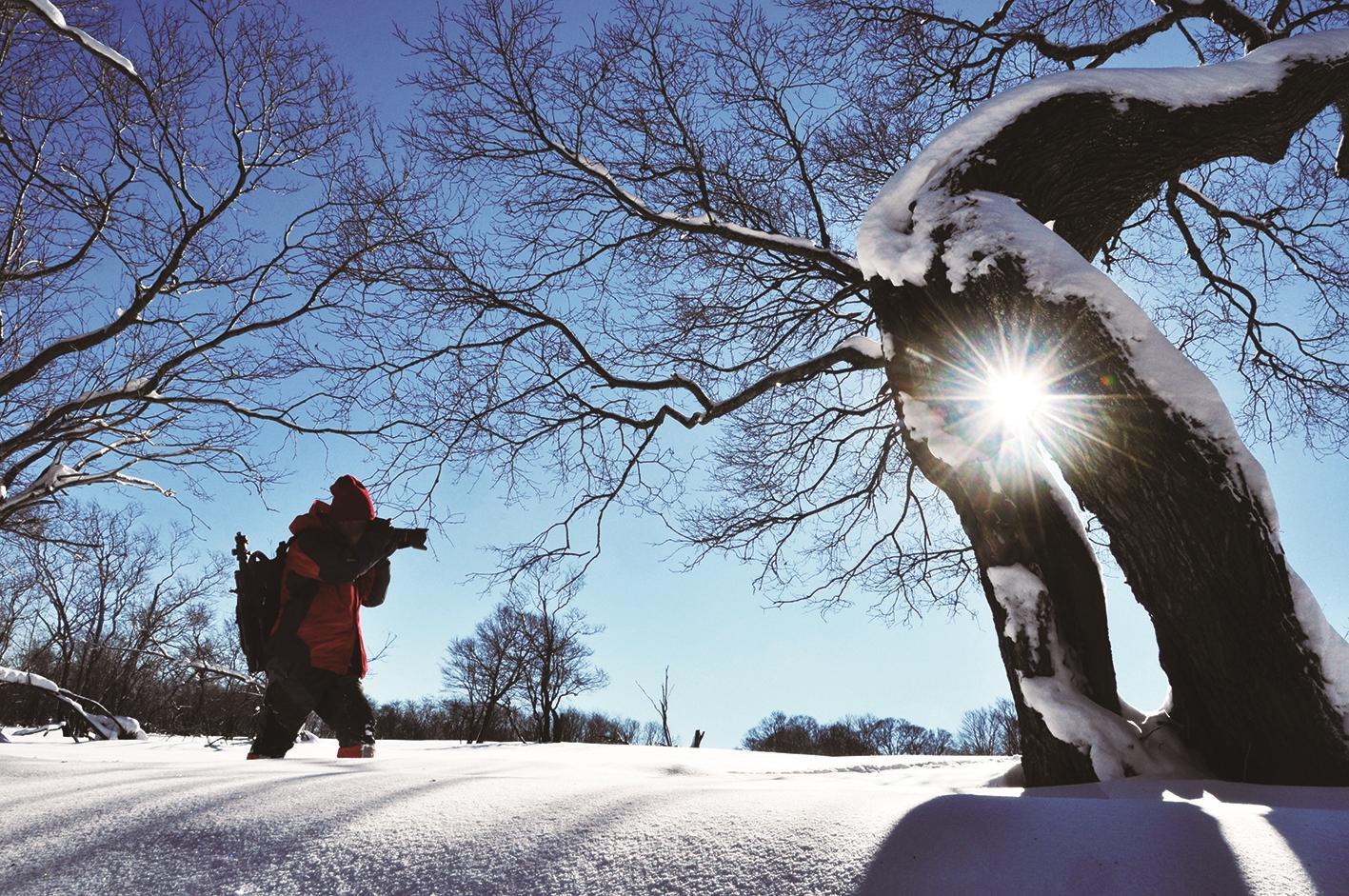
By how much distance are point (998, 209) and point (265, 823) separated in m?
3.13

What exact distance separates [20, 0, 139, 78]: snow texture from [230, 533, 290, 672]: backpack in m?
3.97

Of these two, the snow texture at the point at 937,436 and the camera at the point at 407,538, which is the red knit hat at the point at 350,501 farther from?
the snow texture at the point at 937,436

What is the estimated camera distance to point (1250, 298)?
275 inches

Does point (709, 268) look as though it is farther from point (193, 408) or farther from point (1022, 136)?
point (193, 408)

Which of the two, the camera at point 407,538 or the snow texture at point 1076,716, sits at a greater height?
the camera at point 407,538

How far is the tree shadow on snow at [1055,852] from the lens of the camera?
1.29 meters

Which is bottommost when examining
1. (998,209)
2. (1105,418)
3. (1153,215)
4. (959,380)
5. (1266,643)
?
(1266,643)

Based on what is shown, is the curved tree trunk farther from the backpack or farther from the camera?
the backpack

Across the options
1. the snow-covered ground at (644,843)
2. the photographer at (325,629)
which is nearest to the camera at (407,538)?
the photographer at (325,629)

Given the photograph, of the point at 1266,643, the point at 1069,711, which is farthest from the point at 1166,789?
the point at 1266,643

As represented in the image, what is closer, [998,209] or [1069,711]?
[1069,711]

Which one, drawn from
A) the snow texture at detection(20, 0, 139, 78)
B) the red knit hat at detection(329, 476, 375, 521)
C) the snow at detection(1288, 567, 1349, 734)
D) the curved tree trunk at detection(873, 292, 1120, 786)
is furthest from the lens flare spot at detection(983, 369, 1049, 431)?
the snow texture at detection(20, 0, 139, 78)

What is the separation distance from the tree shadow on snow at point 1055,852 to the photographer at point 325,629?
354 centimetres

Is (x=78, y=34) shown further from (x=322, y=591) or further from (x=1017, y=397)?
(x=1017, y=397)
